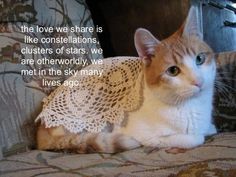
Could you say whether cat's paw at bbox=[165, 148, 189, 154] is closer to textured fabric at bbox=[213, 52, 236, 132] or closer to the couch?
the couch

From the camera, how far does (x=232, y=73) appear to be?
905mm

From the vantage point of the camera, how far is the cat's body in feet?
2.43

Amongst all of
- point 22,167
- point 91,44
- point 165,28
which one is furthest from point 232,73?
point 22,167

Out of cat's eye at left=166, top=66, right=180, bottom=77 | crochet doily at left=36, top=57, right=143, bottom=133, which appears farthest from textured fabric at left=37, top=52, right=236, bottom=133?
cat's eye at left=166, top=66, right=180, bottom=77

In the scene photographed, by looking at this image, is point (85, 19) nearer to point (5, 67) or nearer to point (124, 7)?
point (124, 7)

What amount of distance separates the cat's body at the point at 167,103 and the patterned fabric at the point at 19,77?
0.22 feet

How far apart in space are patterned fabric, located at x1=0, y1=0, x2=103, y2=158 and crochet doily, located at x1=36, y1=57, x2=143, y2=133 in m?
0.05

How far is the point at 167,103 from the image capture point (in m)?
0.78

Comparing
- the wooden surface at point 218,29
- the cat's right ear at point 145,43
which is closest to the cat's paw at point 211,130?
the cat's right ear at point 145,43

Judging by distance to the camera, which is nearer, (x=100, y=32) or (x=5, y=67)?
(x=5, y=67)

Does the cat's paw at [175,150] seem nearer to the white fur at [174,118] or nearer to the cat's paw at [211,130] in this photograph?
the white fur at [174,118]

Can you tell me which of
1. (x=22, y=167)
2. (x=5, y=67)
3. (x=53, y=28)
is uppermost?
(x=53, y=28)

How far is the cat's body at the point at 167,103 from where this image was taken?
74 cm

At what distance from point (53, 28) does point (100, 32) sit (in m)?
0.22
